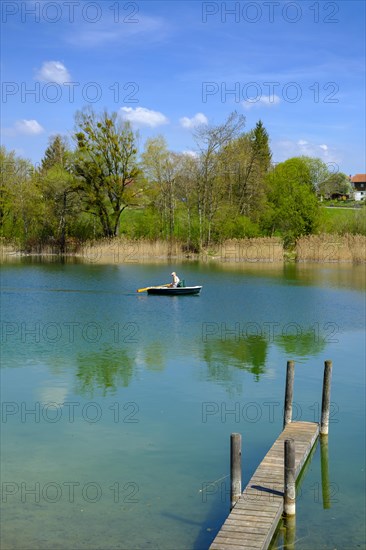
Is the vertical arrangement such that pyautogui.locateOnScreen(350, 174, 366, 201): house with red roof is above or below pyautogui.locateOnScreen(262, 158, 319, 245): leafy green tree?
above

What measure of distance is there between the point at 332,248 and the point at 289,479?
157ft

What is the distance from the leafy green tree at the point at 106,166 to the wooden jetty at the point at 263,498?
177ft

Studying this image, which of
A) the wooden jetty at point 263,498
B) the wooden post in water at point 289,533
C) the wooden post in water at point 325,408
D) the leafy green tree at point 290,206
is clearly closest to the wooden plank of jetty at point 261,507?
the wooden jetty at point 263,498

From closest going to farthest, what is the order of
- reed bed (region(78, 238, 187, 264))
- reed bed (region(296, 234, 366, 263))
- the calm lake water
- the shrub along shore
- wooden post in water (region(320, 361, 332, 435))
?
the calm lake water, wooden post in water (region(320, 361, 332, 435)), reed bed (region(296, 234, 366, 263)), the shrub along shore, reed bed (region(78, 238, 187, 264))

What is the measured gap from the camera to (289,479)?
10.7 m

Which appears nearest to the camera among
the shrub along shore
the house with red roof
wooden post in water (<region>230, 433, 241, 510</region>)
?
wooden post in water (<region>230, 433, 241, 510</region>)

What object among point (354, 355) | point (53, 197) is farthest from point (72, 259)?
point (354, 355)

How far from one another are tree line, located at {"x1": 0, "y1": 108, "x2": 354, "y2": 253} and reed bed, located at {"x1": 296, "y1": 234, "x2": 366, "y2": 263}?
21.6 ft

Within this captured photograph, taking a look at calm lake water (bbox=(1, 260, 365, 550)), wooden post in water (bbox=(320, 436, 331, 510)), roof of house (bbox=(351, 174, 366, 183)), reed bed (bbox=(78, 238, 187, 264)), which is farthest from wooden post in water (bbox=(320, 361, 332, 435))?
roof of house (bbox=(351, 174, 366, 183))

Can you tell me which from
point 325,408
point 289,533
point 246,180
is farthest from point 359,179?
point 289,533

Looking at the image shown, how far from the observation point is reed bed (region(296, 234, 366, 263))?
184 feet

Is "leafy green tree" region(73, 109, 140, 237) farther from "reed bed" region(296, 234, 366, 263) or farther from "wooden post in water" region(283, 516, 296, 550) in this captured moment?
"wooden post in water" region(283, 516, 296, 550)

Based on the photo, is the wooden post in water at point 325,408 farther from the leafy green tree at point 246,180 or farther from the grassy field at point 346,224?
the leafy green tree at point 246,180

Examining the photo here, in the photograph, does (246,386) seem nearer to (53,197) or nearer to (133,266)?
(133,266)
